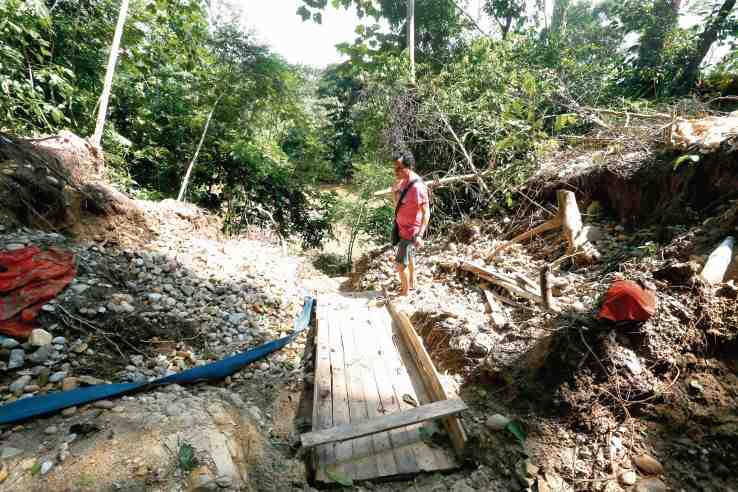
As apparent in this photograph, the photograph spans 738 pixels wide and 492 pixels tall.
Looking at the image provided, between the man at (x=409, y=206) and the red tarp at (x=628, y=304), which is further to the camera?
the man at (x=409, y=206)

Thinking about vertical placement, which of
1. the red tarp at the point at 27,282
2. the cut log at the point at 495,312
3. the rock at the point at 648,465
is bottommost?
the rock at the point at 648,465

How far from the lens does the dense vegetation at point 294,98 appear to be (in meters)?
5.26

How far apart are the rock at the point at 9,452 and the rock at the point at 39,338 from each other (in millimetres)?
1104

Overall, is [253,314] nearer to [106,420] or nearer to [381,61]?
[106,420]

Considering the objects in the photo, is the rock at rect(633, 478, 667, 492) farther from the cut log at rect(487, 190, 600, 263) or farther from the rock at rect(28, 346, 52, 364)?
the rock at rect(28, 346, 52, 364)

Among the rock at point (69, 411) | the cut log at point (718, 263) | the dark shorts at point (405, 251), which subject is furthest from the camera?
→ the dark shorts at point (405, 251)

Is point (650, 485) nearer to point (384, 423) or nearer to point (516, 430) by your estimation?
point (516, 430)

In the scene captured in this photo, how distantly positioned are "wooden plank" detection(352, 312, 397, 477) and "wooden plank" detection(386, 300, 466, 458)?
0.35 meters

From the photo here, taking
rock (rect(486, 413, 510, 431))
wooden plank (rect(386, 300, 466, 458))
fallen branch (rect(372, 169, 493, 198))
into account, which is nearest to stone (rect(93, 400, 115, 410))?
wooden plank (rect(386, 300, 466, 458))

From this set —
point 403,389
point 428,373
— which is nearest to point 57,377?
point 403,389

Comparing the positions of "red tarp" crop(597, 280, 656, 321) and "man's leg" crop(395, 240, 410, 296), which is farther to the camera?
"man's leg" crop(395, 240, 410, 296)

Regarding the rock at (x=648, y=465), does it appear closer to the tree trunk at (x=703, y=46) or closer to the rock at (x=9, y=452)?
the rock at (x=9, y=452)

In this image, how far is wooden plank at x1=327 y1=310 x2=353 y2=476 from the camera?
206cm

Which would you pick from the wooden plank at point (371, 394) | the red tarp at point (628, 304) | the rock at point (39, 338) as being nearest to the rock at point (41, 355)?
the rock at point (39, 338)
